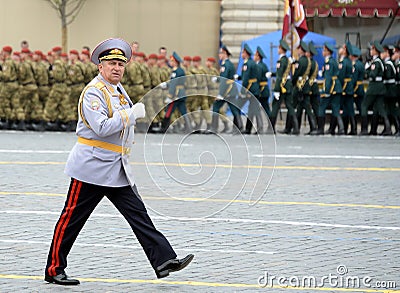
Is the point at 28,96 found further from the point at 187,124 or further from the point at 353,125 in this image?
the point at 187,124

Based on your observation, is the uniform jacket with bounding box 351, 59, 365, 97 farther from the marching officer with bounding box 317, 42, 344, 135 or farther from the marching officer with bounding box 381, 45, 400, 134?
the marching officer with bounding box 381, 45, 400, 134

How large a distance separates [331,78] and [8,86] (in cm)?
686

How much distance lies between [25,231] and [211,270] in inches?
91.0

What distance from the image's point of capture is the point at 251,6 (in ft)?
98.9

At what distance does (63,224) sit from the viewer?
25.2 feet

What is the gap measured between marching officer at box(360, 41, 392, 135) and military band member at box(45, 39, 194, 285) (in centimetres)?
1590

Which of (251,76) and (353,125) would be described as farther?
(353,125)

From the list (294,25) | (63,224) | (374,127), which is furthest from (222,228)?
(294,25)

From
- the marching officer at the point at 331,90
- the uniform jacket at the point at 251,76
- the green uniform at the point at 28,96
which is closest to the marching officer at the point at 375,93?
the marching officer at the point at 331,90

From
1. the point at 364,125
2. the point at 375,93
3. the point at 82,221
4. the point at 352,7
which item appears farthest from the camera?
the point at 352,7

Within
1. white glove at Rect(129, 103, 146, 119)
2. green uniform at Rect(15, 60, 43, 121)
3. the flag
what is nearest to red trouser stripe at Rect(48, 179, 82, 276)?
white glove at Rect(129, 103, 146, 119)

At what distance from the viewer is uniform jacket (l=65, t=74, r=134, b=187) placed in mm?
7473

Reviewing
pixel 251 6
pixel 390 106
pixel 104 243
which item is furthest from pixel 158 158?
pixel 251 6

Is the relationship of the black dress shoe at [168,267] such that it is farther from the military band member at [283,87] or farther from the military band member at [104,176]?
the military band member at [283,87]
